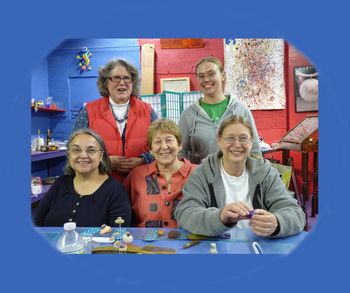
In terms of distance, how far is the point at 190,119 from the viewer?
2.63 ft

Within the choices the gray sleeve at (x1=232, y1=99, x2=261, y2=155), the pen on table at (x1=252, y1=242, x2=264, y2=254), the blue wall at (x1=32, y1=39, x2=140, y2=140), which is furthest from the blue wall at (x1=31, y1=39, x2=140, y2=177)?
the pen on table at (x1=252, y1=242, x2=264, y2=254)

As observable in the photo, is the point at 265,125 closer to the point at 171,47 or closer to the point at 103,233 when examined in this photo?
the point at 171,47

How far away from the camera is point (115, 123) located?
797 millimetres

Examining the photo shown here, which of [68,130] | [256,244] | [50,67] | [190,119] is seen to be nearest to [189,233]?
[256,244]

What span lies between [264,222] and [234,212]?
7 cm

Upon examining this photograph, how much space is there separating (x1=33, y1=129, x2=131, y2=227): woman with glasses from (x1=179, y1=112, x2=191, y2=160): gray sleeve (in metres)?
0.17

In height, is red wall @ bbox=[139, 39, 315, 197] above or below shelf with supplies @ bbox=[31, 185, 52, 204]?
above

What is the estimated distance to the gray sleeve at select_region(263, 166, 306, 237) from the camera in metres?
0.71

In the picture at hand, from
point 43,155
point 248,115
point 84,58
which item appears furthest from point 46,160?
point 248,115

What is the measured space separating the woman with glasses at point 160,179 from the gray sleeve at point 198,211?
3 centimetres

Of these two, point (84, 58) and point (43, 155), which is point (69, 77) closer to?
point (84, 58)

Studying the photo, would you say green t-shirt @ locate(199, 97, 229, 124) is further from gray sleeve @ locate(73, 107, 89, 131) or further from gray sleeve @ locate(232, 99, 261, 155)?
gray sleeve @ locate(73, 107, 89, 131)

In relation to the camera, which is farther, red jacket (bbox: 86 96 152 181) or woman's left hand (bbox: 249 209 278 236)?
red jacket (bbox: 86 96 152 181)

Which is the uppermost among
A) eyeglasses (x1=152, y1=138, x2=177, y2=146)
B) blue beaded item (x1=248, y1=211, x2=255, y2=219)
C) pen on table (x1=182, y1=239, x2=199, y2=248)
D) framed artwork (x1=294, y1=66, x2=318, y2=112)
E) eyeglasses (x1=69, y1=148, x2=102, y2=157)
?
framed artwork (x1=294, y1=66, x2=318, y2=112)
